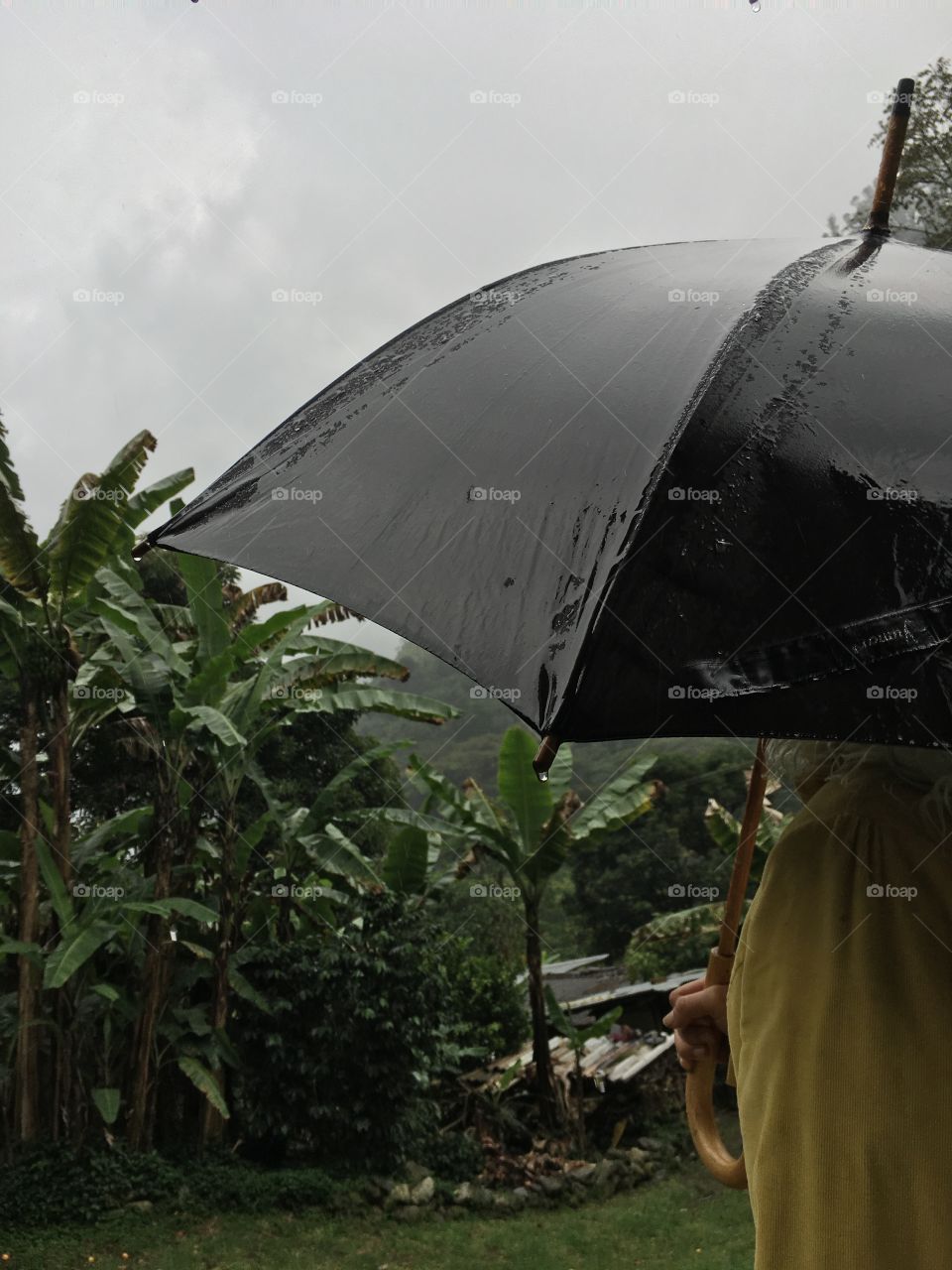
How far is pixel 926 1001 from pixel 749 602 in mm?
402

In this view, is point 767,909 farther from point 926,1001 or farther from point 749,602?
point 749,602

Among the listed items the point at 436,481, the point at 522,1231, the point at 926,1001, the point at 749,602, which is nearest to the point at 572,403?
the point at 436,481

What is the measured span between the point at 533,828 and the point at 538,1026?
1718mm

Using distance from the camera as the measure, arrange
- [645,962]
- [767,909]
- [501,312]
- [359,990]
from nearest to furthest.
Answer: [767,909] < [501,312] < [359,990] < [645,962]

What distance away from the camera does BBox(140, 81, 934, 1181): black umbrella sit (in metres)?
1.02

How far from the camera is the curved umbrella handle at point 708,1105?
1.44 metres

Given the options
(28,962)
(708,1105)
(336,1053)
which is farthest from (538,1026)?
(708,1105)

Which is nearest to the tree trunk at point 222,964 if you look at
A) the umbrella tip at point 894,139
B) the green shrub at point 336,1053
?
the green shrub at point 336,1053

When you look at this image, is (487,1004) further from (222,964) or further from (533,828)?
(222,964)

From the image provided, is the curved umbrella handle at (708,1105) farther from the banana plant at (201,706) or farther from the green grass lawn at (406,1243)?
the green grass lawn at (406,1243)

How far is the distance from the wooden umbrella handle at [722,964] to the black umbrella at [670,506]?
0.06 ft

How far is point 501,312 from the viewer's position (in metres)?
1.68

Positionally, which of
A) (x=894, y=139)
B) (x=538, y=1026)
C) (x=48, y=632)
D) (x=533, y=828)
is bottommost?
(x=538, y=1026)

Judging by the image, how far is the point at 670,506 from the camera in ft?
3.50
